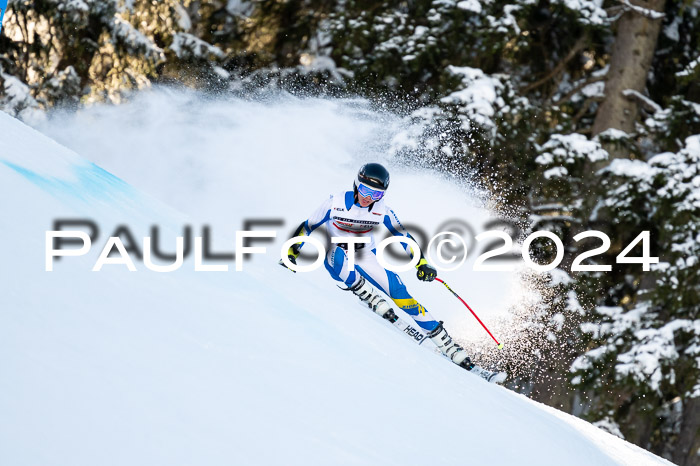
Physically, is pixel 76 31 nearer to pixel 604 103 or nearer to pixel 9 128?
pixel 9 128

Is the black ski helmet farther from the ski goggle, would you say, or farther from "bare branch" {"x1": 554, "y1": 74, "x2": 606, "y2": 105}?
"bare branch" {"x1": 554, "y1": 74, "x2": 606, "y2": 105}

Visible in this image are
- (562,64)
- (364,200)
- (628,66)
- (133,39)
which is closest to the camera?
(364,200)

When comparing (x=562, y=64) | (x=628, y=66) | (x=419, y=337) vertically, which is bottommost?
(x=419, y=337)

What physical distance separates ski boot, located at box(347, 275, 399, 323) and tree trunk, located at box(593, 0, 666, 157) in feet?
23.7

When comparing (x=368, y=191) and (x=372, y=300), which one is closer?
(x=368, y=191)

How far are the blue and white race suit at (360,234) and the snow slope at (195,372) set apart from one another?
0.80m

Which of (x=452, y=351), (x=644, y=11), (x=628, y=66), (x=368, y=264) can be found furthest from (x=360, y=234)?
(x=644, y=11)

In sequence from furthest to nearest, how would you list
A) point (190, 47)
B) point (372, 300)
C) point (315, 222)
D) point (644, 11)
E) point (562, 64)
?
point (562, 64), point (190, 47), point (644, 11), point (372, 300), point (315, 222)

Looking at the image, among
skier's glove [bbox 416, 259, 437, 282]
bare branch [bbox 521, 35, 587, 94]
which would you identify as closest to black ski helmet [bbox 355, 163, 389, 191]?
skier's glove [bbox 416, 259, 437, 282]

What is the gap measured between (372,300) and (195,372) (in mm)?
3554

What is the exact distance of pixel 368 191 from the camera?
627cm

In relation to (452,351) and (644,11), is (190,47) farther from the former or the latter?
(452,351)

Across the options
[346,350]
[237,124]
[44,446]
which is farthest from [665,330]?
[44,446]

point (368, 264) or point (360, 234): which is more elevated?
point (360, 234)
